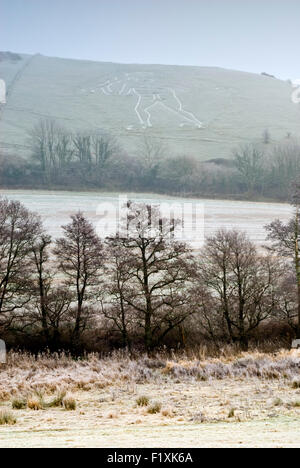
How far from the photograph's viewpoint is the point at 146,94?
105 m

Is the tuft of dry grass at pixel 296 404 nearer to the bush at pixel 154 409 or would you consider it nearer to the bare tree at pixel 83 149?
the bush at pixel 154 409

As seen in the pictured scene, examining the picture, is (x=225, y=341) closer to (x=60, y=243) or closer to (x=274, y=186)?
(x=60, y=243)

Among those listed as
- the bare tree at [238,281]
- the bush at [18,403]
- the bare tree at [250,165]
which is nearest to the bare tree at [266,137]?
the bare tree at [250,165]

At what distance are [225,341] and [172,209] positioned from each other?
2366 cm

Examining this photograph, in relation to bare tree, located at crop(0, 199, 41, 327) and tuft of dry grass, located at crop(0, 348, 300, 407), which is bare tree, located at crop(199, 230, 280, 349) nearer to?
tuft of dry grass, located at crop(0, 348, 300, 407)

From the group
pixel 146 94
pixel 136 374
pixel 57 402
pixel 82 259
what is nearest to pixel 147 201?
pixel 82 259

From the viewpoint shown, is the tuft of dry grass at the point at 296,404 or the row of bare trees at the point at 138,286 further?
the row of bare trees at the point at 138,286

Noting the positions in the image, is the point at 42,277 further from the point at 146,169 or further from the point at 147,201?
the point at 146,169

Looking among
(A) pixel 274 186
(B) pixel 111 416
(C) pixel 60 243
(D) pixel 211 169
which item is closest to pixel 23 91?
(D) pixel 211 169

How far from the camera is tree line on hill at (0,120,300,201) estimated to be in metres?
54.8

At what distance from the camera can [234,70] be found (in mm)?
130250

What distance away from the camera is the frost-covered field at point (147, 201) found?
38.5 m

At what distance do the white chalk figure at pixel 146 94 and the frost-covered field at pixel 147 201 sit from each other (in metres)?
38.6

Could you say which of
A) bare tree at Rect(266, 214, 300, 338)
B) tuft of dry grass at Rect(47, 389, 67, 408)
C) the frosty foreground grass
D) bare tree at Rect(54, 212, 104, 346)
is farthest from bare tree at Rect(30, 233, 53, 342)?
bare tree at Rect(266, 214, 300, 338)
